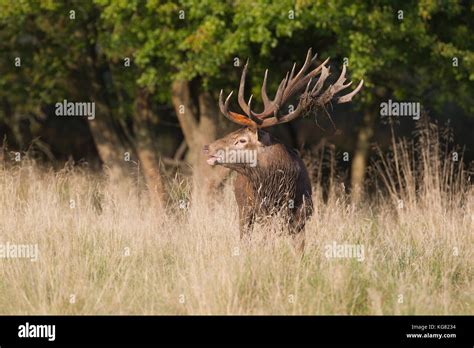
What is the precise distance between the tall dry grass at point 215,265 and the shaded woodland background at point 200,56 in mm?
2334

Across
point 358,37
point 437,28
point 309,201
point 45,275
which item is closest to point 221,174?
point 358,37

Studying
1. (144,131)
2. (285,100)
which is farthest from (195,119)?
(285,100)

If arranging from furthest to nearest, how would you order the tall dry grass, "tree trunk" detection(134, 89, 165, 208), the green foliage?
"tree trunk" detection(134, 89, 165, 208) → the green foliage → the tall dry grass

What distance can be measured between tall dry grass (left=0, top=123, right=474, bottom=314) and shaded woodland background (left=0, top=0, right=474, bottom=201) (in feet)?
7.66

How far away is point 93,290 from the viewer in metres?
7.26

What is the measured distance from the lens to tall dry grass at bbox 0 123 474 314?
6.98m

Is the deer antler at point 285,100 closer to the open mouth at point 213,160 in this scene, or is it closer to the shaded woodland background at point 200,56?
the open mouth at point 213,160

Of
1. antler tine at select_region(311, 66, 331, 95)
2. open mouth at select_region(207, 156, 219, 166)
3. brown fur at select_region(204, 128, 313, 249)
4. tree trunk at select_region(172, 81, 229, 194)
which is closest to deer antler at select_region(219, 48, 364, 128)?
antler tine at select_region(311, 66, 331, 95)

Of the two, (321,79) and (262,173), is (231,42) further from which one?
(262,173)

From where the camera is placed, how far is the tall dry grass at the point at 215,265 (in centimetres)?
698

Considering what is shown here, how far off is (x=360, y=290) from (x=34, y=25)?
10570 millimetres

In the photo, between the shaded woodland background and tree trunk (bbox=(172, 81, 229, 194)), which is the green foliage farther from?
tree trunk (bbox=(172, 81, 229, 194))

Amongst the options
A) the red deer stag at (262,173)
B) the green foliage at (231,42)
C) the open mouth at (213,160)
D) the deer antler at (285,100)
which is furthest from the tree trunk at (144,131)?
the open mouth at (213,160)
